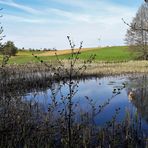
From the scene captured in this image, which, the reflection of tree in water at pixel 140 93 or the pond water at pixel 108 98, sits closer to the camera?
the pond water at pixel 108 98

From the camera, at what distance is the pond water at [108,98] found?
15.2m

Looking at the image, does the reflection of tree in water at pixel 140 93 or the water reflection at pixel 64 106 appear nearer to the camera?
the water reflection at pixel 64 106

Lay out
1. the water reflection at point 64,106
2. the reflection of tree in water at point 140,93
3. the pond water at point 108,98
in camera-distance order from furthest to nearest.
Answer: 1. the reflection of tree in water at point 140,93
2. the pond water at point 108,98
3. the water reflection at point 64,106

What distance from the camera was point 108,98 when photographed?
19.1 meters

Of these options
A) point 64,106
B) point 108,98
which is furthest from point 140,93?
point 64,106

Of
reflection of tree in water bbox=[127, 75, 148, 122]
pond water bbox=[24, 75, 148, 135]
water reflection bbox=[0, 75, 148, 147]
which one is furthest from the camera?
reflection of tree in water bbox=[127, 75, 148, 122]

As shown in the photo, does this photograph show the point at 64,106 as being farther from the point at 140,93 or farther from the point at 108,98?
the point at 140,93

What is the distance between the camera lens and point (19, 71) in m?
32.7

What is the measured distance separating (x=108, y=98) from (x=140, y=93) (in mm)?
4168

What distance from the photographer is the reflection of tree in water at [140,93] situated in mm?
17309

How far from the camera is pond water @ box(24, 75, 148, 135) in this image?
15.2 m

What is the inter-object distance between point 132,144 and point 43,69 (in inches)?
1052

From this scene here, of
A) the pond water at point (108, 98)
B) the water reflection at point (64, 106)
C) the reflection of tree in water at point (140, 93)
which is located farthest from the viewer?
the reflection of tree in water at point (140, 93)

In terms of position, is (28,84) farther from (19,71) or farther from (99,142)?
(99,142)
